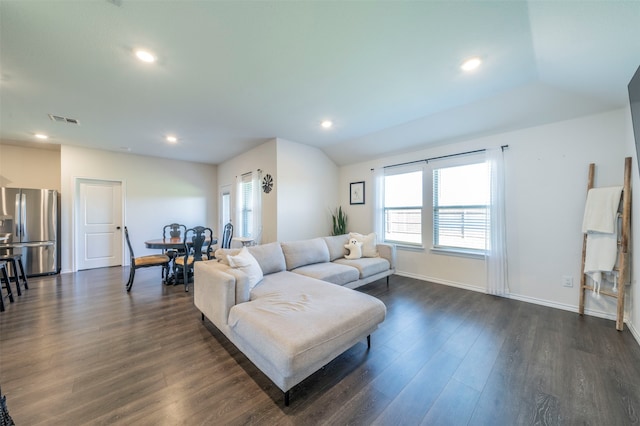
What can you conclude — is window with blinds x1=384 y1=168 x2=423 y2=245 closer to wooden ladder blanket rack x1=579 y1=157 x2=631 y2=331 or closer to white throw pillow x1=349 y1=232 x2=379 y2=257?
white throw pillow x1=349 y1=232 x2=379 y2=257

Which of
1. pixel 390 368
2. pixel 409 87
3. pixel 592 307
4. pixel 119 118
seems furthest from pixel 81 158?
pixel 592 307

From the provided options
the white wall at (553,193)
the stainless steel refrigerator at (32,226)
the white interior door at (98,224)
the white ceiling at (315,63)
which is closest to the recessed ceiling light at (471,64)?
the white ceiling at (315,63)

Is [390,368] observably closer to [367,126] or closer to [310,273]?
[310,273]

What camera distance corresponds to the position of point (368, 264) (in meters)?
3.46

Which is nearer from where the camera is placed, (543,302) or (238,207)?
(543,302)

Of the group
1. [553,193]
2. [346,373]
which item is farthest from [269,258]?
[553,193]

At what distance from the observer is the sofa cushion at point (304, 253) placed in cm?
322

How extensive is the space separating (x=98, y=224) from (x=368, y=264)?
599cm

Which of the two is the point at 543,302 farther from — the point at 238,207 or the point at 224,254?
the point at 238,207

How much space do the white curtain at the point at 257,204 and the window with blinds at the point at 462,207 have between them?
3278 millimetres

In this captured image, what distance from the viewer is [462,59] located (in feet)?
6.84

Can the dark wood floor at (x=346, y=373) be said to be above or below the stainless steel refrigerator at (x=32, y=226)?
below

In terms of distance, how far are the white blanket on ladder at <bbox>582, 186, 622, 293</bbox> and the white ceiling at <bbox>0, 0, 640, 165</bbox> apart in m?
0.98

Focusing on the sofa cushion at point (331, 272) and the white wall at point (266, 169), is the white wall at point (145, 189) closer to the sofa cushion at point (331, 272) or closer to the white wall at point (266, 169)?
the white wall at point (266, 169)
